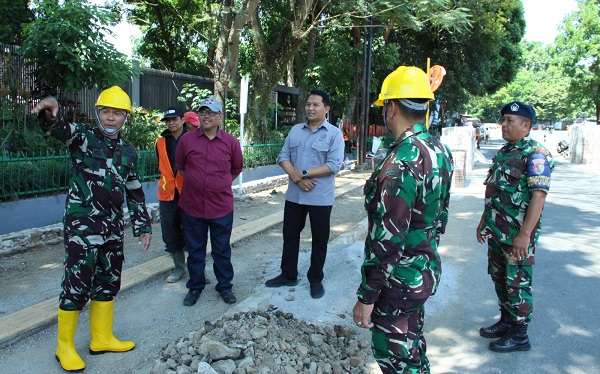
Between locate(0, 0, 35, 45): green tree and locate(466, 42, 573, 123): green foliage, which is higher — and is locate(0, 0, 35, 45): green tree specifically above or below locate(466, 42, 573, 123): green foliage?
below

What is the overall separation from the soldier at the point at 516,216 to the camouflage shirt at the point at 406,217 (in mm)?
1328

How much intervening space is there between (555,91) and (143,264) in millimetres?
85519

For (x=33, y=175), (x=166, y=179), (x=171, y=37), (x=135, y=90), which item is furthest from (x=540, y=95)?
(x=166, y=179)

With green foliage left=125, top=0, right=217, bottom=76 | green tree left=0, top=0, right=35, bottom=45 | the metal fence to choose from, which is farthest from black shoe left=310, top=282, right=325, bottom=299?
green foliage left=125, top=0, right=217, bottom=76

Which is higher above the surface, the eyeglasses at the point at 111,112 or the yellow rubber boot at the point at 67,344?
the eyeglasses at the point at 111,112

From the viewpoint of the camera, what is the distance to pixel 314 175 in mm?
4258

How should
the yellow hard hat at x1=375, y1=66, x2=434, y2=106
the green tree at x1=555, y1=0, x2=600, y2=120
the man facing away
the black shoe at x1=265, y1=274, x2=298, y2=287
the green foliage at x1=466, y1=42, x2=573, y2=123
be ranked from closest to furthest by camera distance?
the yellow hard hat at x1=375, y1=66, x2=434, y2=106, the man facing away, the black shoe at x1=265, y1=274, x2=298, y2=287, the green tree at x1=555, y1=0, x2=600, y2=120, the green foliage at x1=466, y1=42, x2=573, y2=123

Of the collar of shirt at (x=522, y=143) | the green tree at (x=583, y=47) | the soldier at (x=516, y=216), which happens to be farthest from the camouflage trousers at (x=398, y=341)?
the green tree at (x=583, y=47)

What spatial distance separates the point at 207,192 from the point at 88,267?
1256mm

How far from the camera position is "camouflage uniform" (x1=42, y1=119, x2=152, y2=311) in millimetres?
3119

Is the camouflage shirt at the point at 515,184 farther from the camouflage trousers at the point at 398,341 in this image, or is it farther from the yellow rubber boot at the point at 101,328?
the yellow rubber boot at the point at 101,328

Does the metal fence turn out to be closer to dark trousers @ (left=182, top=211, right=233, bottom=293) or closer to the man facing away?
dark trousers @ (left=182, top=211, right=233, bottom=293)

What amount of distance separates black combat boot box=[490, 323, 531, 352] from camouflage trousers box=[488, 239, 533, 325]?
7 centimetres

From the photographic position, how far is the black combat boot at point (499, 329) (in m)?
3.86
